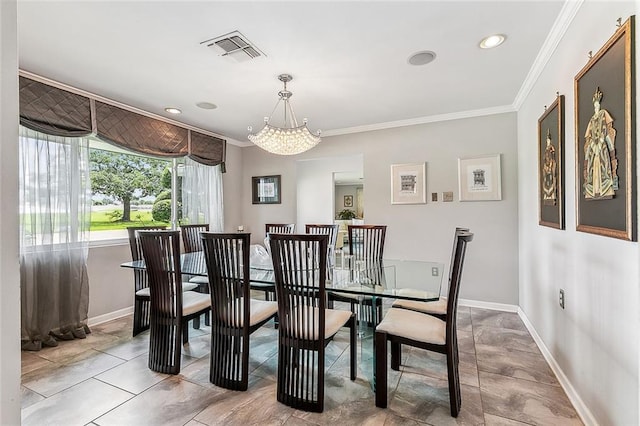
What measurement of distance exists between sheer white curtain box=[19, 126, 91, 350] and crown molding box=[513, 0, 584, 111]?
4.22 metres

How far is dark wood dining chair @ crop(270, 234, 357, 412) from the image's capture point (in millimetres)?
1797

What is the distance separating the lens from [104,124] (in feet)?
10.7

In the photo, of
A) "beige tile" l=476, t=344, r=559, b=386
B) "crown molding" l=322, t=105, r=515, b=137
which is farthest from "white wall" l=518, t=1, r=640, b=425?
"crown molding" l=322, t=105, r=515, b=137

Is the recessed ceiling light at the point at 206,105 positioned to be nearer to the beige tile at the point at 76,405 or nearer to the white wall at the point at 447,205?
the white wall at the point at 447,205

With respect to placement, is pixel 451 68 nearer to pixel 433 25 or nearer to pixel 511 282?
pixel 433 25

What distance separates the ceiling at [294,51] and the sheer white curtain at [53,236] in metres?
0.71

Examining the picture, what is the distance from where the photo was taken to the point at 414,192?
4.12 m

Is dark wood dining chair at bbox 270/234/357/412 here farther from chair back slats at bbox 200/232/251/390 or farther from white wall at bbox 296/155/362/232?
white wall at bbox 296/155/362/232

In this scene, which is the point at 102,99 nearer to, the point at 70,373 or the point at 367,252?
the point at 70,373

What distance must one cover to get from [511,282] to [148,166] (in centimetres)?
481

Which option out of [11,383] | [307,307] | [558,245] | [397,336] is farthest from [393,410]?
[11,383]

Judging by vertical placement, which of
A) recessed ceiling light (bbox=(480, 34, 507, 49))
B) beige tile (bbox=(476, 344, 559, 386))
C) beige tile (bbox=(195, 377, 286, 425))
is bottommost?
beige tile (bbox=(476, 344, 559, 386))

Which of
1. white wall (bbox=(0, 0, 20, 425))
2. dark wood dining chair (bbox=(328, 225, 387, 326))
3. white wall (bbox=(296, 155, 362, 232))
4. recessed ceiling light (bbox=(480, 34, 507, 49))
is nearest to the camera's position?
white wall (bbox=(0, 0, 20, 425))

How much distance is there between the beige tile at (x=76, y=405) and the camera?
1789 mm
